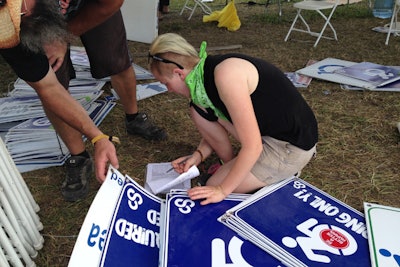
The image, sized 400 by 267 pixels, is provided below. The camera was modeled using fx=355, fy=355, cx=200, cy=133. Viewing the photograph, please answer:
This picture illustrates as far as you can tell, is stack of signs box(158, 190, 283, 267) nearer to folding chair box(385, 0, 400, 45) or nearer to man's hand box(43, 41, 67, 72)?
man's hand box(43, 41, 67, 72)

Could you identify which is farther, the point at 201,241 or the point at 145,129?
the point at 145,129

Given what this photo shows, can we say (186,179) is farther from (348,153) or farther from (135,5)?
(135,5)


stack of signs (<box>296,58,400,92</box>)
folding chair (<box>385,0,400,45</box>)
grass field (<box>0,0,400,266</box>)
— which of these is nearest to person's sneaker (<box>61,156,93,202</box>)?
grass field (<box>0,0,400,266</box>)

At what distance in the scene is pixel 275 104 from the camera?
150 centimetres

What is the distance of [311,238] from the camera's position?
1.36 metres

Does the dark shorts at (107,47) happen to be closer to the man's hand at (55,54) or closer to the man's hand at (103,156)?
the man's hand at (55,54)

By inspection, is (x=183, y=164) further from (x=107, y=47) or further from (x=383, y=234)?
(x=383, y=234)

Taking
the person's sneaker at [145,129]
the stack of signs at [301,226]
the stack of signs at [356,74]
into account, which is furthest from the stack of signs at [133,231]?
the stack of signs at [356,74]

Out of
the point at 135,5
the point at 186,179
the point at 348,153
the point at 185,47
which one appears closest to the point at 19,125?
the point at 186,179

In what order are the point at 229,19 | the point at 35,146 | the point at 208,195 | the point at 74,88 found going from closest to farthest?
the point at 208,195 → the point at 35,146 → the point at 74,88 → the point at 229,19

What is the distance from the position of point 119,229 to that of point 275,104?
2.62 ft

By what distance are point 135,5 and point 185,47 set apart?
3276mm

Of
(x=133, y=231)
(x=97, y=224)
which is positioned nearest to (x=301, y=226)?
(x=133, y=231)

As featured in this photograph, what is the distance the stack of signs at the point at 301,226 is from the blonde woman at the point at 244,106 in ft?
0.36
